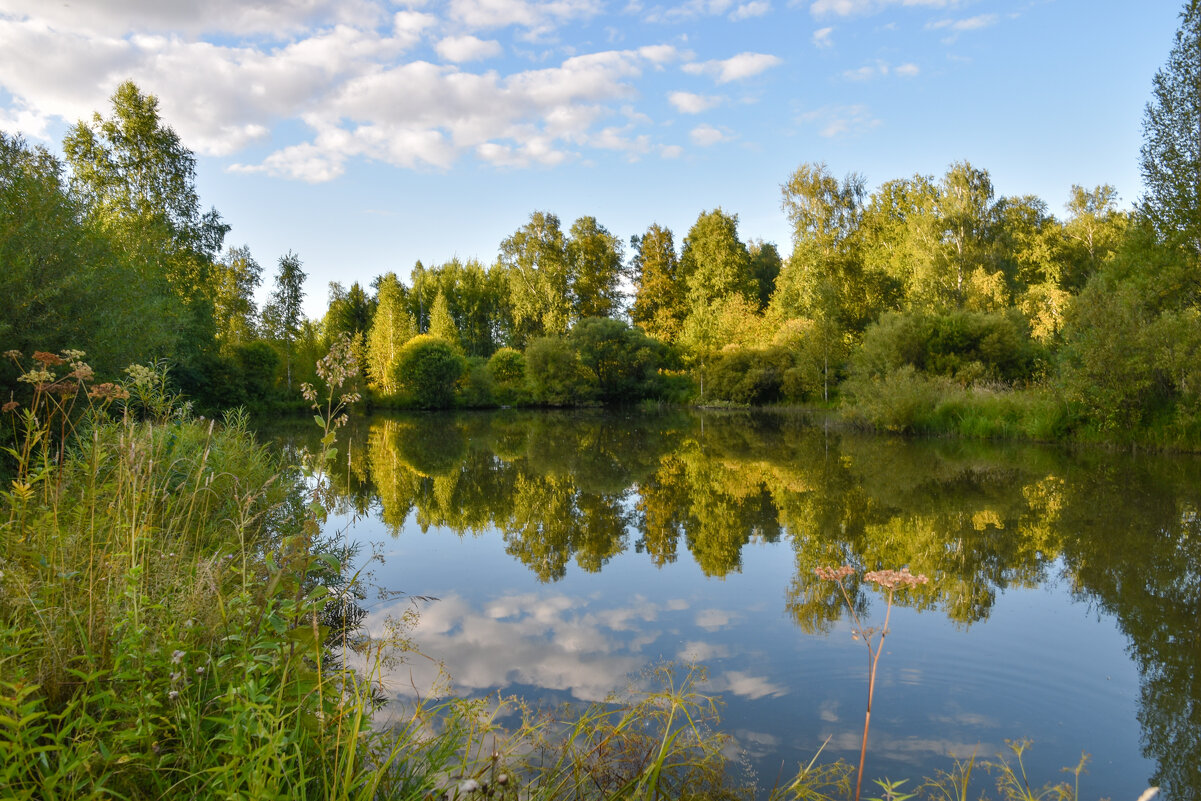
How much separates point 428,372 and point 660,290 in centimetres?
1698

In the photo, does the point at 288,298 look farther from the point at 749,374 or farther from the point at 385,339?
the point at 749,374

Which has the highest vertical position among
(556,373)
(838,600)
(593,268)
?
(593,268)

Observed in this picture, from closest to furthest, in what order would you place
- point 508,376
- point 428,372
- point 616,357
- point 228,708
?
1. point 228,708
2. point 428,372
3. point 616,357
4. point 508,376

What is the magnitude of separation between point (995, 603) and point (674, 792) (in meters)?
3.63

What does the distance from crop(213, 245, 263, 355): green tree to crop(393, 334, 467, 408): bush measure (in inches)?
284

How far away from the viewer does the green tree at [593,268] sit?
153 ft

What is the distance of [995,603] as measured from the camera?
17.4 ft

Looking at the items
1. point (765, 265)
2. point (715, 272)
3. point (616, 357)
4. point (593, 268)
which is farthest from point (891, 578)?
point (765, 265)

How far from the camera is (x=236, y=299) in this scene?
105 ft

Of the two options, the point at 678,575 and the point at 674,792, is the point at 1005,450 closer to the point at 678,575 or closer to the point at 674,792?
the point at 678,575

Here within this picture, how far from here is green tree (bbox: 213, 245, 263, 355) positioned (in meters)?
31.3

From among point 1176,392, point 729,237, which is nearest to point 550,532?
point 1176,392

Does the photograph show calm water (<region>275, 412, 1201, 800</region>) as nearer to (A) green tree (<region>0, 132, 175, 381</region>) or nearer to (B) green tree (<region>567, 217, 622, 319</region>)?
(A) green tree (<region>0, 132, 175, 381</region>)

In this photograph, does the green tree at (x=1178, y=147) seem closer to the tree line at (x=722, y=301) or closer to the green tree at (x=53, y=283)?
the tree line at (x=722, y=301)
